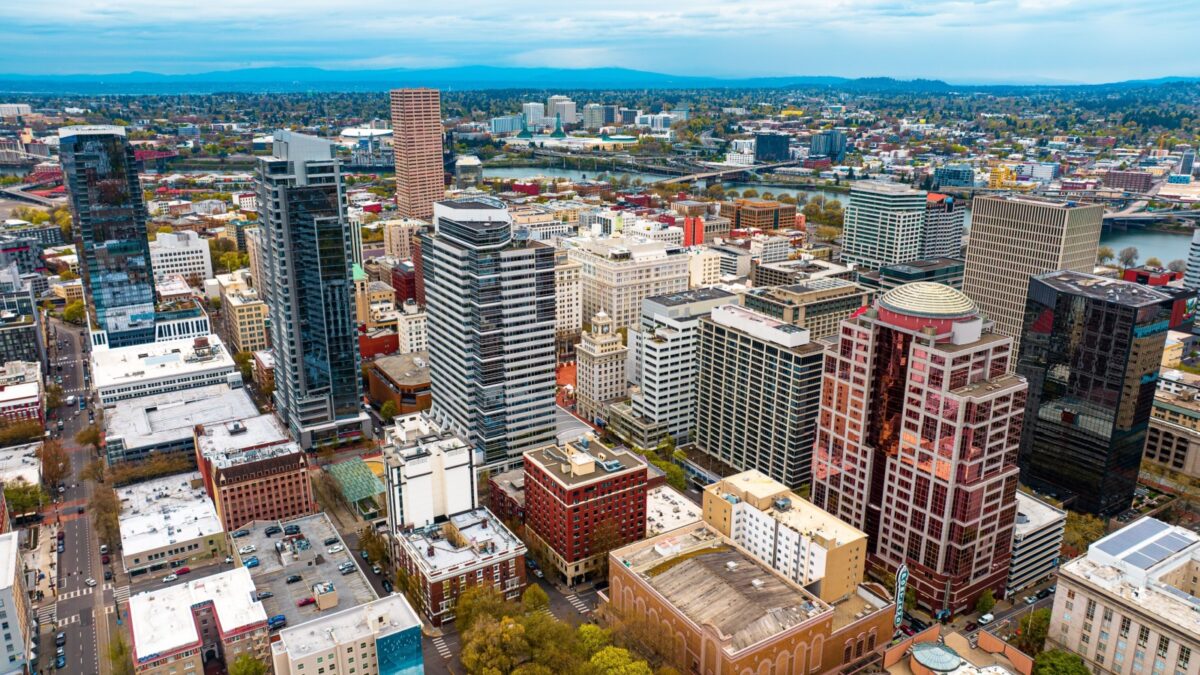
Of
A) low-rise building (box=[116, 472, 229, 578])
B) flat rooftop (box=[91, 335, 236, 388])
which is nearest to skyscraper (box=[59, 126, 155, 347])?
flat rooftop (box=[91, 335, 236, 388])

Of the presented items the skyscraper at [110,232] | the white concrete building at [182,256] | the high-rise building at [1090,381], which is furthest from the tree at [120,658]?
the white concrete building at [182,256]

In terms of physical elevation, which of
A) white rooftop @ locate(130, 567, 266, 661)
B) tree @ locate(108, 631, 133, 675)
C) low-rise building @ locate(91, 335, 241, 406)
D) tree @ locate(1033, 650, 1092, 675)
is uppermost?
low-rise building @ locate(91, 335, 241, 406)

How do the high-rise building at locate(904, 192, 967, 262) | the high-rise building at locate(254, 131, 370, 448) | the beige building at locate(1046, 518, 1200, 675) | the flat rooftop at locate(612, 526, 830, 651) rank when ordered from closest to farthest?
the beige building at locate(1046, 518, 1200, 675)
the flat rooftop at locate(612, 526, 830, 651)
the high-rise building at locate(254, 131, 370, 448)
the high-rise building at locate(904, 192, 967, 262)

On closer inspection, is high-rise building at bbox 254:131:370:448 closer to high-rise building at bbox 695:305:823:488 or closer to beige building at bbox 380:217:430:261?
high-rise building at bbox 695:305:823:488

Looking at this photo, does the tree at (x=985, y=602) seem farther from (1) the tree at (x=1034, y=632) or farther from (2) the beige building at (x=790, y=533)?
(2) the beige building at (x=790, y=533)

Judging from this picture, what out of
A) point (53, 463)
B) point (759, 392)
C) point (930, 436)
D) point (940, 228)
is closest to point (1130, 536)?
point (930, 436)

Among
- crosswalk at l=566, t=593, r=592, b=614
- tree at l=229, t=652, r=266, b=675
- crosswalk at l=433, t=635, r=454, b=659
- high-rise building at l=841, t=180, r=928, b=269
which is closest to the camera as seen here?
tree at l=229, t=652, r=266, b=675
